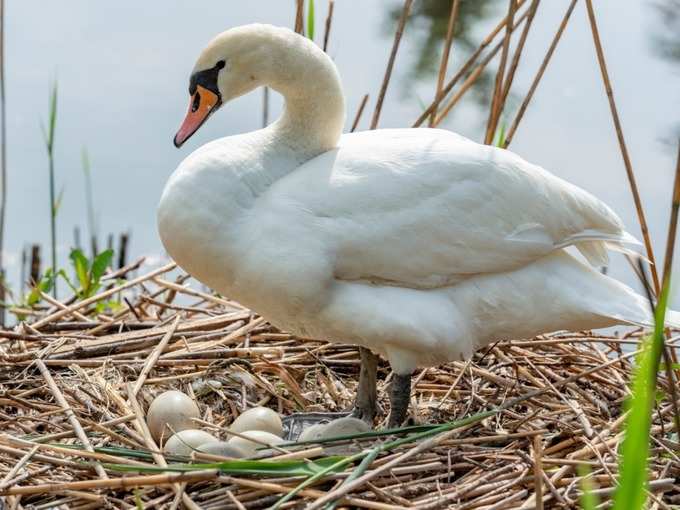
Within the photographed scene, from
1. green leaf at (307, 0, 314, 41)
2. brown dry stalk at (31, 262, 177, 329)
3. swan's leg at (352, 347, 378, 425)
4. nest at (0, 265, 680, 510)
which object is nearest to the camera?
nest at (0, 265, 680, 510)

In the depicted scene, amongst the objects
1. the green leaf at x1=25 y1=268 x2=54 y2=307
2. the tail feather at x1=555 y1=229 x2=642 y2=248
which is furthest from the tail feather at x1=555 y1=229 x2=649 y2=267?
the green leaf at x1=25 y1=268 x2=54 y2=307

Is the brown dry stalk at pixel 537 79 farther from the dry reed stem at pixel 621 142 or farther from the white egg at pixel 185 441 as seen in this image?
the white egg at pixel 185 441

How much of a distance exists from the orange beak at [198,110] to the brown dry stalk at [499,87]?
1.17m

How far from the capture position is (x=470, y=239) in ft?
10.4

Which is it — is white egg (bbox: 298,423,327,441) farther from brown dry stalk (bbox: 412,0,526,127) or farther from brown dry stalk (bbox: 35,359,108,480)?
→ brown dry stalk (bbox: 412,0,526,127)

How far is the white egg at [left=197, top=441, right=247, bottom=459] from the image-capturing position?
288cm

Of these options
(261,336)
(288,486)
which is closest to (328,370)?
(261,336)

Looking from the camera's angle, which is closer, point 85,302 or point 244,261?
point 244,261

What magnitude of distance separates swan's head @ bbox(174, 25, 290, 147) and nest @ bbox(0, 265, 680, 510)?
0.98 m

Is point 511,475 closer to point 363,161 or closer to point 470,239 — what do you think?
point 470,239

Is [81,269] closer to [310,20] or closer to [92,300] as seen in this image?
[92,300]

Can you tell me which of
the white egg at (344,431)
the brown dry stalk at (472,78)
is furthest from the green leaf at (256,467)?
the brown dry stalk at (472,78)

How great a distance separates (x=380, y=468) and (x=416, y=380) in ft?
4.59

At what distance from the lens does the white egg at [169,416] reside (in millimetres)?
3334
